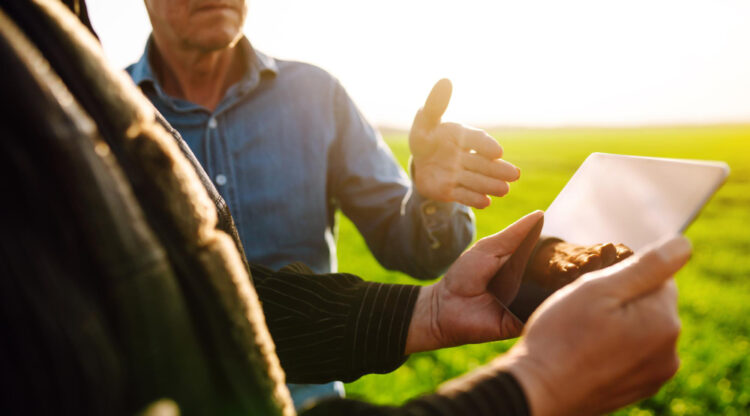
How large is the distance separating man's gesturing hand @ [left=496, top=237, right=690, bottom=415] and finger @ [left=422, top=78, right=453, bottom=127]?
3.29ft

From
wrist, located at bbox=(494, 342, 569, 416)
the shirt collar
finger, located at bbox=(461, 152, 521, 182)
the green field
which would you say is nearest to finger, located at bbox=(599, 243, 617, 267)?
wrist, located at bbox=(494, 342, 569, 416)

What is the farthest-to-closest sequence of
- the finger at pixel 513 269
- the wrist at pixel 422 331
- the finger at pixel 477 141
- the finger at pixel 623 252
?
1. the finger at pixel 477 141
2. the wrist at pixel 422 331
3. the finger at pixel 513 269
4. the finger at pixel 623 252

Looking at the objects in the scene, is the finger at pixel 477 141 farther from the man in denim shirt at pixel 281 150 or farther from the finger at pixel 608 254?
the finger at pixel 608 254

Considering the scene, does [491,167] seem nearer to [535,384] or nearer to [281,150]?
[535,384]

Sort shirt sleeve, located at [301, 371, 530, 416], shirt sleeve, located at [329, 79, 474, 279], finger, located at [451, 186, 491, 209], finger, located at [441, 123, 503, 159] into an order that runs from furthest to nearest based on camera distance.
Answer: shirt sleeve, located at [329, 79, 474, 279], finger, located at [451, 186, 491, 209], finger, located at [441, 123, 503, 159], shirt sleeve, located at [301, 371, 530, 416]

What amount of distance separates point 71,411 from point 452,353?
206 inches

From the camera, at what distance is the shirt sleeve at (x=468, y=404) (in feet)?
2.62

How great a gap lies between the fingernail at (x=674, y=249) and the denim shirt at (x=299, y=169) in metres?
1.46

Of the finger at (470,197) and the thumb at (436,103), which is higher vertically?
the thumb at (436,103)

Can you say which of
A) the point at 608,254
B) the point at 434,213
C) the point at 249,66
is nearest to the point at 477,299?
the point at 608,254

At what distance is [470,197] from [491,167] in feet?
0.52

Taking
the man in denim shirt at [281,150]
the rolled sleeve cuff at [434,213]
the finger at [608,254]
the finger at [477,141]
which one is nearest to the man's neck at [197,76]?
the man in denim shirt at [281,150]

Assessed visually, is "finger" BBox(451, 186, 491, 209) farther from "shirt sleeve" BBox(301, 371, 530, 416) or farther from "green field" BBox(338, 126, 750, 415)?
"green field" BBox(338, 126, 750, 415)

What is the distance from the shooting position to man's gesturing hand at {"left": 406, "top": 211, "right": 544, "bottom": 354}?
1477 millimetres
